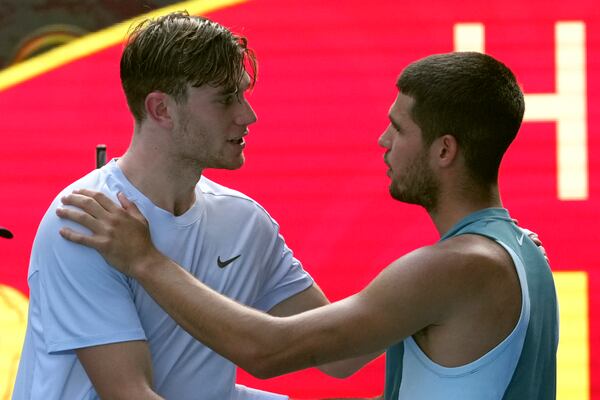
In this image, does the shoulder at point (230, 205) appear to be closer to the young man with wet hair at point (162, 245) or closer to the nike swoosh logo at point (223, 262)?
the young man with wet hair at point (162, 245)

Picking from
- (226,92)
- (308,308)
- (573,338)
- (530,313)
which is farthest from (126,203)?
(573,338)

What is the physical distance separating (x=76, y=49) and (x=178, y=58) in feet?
8.18

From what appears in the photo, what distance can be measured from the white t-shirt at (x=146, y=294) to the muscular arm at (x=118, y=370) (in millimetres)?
21

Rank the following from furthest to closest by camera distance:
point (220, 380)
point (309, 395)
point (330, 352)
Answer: point (309, 395)
point (220, 380)
point (330, 352)

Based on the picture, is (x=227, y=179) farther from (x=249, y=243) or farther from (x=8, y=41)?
(x=249, y=243)

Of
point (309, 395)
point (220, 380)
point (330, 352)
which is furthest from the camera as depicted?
point (309, 395)

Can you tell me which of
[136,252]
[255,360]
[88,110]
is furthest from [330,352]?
[88,110]

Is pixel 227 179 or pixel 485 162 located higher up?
pixel 485 162

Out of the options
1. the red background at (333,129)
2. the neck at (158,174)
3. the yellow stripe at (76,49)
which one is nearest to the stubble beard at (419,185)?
the neck at (158,174)

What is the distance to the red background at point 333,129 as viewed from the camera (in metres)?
4.84

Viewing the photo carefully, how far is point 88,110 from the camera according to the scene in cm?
489

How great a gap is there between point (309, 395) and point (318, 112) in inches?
50.2

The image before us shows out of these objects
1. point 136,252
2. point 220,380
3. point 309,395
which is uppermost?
point 136,252

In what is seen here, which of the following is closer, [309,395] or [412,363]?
[412,363]
